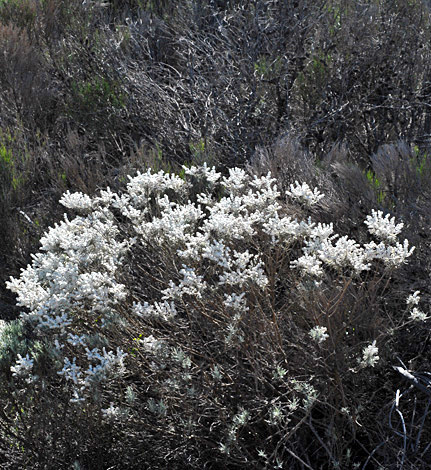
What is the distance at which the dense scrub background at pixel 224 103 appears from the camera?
4.53 m

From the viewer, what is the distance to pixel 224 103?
17.1 ft

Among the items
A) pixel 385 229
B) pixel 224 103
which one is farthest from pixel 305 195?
pixel 224 103

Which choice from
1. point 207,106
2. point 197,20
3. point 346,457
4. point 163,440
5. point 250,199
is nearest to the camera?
point 346,457

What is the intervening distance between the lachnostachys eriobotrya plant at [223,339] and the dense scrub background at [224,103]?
118 cm

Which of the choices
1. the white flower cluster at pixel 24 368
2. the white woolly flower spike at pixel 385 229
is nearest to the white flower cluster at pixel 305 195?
the white woolly flower spike at pixel 385 229

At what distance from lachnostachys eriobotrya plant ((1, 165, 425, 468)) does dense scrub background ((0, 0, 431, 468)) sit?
1.18 metres

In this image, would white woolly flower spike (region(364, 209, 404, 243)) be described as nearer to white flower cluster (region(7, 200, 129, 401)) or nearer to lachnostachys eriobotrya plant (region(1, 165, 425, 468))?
lachnostachys eriobotrya plant (region(1, 165, 425, 468))

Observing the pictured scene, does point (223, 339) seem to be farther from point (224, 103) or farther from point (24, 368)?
point (224, 103)

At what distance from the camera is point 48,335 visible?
3.00m

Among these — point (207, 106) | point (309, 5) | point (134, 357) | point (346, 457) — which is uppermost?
point (309, 5)

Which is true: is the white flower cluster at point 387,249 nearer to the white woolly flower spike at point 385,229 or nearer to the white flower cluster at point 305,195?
the white woolly flower spike at point 385,229

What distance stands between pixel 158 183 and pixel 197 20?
3.54 meters

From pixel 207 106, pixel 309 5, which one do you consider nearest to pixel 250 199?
pixel 207 106

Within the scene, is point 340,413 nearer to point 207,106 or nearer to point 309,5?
point 207,106
